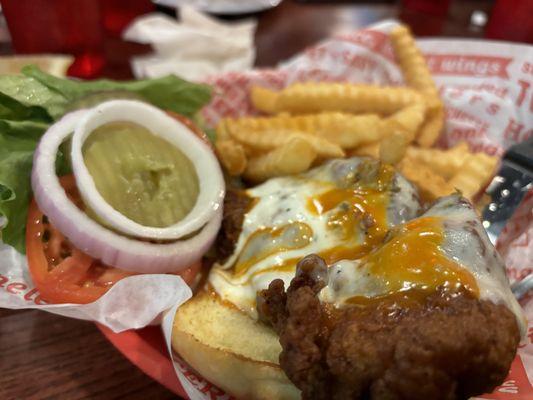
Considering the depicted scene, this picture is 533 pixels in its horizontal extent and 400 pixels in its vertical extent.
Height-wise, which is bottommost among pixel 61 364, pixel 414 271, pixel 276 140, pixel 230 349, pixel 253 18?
pixel 61 364

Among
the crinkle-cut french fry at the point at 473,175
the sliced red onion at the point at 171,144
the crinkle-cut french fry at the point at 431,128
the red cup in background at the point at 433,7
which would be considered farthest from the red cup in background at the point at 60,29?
the red cup in background at the point at 433,7

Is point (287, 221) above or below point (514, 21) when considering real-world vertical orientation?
below

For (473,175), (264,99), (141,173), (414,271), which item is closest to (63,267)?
(141,173)

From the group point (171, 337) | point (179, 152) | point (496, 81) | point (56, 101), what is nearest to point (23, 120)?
point (56, 101)

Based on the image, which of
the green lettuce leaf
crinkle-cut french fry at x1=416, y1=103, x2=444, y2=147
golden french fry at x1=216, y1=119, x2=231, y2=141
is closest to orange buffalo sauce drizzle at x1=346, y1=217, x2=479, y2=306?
golden french fry at x1=216, y1=119, x2=231, y2=141

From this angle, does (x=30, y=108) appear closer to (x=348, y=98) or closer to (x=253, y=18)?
(x=348, y=98)

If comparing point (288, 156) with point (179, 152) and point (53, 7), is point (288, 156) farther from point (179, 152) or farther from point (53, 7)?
point (53, 7)

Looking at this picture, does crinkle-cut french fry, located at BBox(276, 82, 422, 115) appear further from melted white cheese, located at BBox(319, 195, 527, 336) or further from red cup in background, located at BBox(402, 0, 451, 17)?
red cup in background, located at BBox(402, 0, 451, 17)
